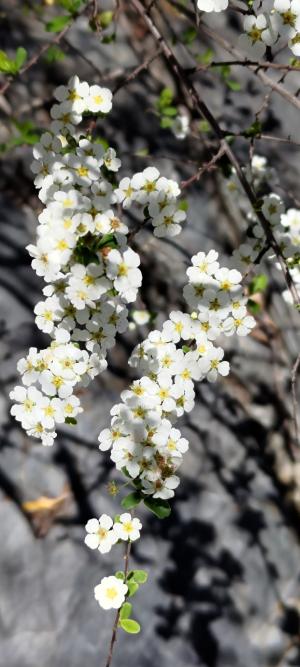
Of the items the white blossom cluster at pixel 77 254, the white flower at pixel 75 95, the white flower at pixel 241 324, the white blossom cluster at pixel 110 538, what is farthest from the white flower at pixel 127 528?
the white flower at pixel 75 95

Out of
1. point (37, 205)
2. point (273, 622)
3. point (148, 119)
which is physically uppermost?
point (148, 119)

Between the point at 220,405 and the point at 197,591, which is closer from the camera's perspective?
the point at 197,591

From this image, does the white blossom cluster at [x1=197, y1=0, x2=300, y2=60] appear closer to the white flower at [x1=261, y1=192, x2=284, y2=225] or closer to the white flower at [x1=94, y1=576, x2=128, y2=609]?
the white flower at [x1=261, y1=192, x2=284, y2=225]

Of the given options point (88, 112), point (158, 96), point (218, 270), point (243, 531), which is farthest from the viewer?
point (158, 96)

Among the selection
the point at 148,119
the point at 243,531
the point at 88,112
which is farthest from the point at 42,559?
the point at 148,119

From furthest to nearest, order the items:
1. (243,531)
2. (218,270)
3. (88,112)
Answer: (243,531)
(88,112)
(218,270)

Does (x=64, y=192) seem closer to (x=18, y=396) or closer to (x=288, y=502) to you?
(x=18, y=396)
